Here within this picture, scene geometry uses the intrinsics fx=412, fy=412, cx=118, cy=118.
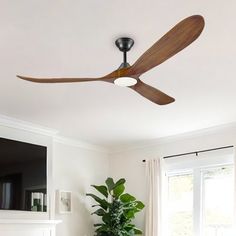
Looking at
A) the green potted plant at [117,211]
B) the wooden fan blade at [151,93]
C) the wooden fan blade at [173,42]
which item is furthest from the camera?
the green potted plant at [117,211]

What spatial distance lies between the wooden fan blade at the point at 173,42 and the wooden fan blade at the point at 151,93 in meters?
0.27

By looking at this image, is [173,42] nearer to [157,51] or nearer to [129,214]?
[157,51]

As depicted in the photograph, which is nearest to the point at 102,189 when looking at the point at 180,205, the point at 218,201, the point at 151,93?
the point at 180,205

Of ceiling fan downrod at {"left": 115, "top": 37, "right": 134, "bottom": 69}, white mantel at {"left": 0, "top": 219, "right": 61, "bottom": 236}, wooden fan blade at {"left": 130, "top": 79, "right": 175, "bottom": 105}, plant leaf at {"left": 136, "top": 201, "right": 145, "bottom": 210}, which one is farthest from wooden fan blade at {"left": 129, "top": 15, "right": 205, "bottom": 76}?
plant leaf at {"left": 136, "top": 201, "right": 145, "bottom": 210}

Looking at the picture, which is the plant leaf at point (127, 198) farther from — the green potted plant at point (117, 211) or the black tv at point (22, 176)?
the black tv at point (22, 176)

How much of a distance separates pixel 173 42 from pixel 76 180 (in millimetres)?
3955

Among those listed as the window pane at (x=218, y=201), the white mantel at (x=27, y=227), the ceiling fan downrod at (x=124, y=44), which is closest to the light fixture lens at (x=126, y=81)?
the ceiling fan downrod at (x=124, y=44)

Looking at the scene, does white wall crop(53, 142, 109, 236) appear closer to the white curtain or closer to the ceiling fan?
the white curtain

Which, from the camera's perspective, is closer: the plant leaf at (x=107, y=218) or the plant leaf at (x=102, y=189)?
the plant leaf at (x=107, y=218)

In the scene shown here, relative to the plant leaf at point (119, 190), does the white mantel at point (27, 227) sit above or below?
below

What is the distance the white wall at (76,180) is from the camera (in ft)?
18.0

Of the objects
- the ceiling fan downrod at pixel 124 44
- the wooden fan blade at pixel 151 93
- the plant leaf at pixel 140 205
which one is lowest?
the plant leaf at pixel 140 205

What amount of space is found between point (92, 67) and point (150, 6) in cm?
98

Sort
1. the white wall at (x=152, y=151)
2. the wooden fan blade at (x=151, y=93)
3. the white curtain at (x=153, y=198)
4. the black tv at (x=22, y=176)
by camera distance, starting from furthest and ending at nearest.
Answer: the white curtain at (x=153, y=198), the white wall at (x=152, y=151), the black tv at (x=22, y=176), the wooden fan blade at (x=151, y=93)
